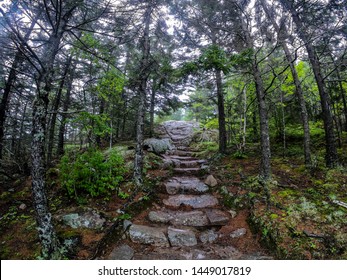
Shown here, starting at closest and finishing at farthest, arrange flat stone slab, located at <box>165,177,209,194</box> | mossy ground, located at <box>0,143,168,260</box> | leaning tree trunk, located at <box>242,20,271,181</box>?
mossy ground, located at <box>0,143,168,260</box>, leaning tree trunk, located at <box>242,20,271,181</box>, flat stone slab, located at <box>165,177,209,194</box>

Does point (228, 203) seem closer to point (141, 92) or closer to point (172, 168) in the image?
point (172, 168)

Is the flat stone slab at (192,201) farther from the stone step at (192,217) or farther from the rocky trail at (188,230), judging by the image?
the stone step at (192,217)

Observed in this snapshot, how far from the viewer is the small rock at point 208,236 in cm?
450

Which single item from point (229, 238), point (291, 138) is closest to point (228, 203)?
point (229, 238)

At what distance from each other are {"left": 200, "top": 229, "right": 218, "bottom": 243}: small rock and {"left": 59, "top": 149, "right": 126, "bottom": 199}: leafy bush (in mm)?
3208

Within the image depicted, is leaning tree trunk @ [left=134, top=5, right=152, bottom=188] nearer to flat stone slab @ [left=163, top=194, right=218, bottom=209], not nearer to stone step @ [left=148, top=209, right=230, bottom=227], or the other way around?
flat stone slab @ [left=163, top=194, right=218, bottom=209]

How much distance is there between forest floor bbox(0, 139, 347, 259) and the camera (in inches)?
143

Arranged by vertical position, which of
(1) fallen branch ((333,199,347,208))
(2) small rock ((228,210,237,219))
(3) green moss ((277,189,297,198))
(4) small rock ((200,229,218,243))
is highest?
(3) green moss ((277,189,297,198))

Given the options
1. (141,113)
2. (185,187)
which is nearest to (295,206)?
(185,187)

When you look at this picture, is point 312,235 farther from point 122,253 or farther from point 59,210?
point 59,210

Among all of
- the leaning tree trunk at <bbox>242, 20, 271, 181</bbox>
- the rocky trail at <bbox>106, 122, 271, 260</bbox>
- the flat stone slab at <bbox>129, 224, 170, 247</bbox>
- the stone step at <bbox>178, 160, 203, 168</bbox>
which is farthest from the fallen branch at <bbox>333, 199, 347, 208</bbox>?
the stone step at <bbox>178, 160, 203, 168</bbox>

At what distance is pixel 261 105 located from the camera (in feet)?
20.4

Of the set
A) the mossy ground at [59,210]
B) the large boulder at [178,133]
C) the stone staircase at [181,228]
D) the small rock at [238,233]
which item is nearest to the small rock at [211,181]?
the stone staircase at [181,228]

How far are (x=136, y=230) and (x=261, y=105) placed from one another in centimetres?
568
